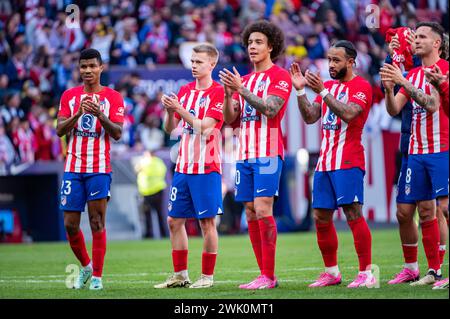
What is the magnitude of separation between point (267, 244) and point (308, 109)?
1.34m

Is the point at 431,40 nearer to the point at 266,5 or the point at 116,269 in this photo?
the point at 116,269

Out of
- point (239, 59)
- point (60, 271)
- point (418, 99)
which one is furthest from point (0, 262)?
point (239, 59)

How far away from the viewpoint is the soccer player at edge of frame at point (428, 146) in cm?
883

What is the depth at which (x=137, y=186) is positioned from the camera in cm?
1925

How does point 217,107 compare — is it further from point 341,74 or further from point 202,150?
point 341,74

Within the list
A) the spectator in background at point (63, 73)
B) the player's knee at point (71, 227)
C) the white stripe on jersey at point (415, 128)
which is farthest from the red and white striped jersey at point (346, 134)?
the spectator in background at point (63, 73)

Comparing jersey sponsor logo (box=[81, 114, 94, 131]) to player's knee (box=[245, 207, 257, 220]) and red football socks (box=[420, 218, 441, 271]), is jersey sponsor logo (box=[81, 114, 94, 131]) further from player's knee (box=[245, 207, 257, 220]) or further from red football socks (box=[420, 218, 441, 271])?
red football socks (box=[420, 218, 441, 271])

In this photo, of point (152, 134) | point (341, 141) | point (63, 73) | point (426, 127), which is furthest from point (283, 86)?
point (63, 73)

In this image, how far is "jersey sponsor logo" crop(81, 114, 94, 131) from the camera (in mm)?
9367

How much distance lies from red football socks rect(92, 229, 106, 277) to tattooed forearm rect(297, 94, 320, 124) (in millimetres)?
2227

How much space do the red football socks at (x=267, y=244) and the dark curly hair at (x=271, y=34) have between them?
5.46 feet

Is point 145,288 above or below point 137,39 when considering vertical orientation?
below

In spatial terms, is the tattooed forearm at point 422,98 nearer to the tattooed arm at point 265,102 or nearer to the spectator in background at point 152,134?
the tattooed arm at point 265,102
